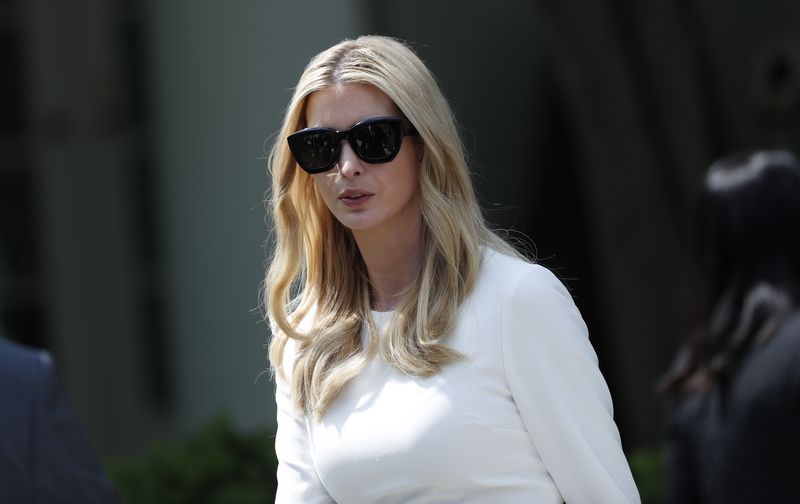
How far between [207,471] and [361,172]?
3.23m

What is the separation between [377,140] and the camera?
2.51 metres

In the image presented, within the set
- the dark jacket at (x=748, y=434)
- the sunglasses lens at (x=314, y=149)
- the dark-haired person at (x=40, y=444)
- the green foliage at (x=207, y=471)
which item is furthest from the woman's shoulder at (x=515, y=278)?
the green foliage at (x=207, y=471)

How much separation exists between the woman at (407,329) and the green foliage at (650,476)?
2822 millimetres

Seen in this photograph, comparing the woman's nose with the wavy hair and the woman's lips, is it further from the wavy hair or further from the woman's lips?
the wavy hair

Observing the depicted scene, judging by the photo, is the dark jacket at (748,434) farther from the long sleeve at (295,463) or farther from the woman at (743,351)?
Result: the long sleeve at (295,463)

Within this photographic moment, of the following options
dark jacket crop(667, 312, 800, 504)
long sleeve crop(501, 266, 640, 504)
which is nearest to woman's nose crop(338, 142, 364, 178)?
long sleeve crop(501, 266, 640, 504)

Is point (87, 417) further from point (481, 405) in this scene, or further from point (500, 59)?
point (481, 405)

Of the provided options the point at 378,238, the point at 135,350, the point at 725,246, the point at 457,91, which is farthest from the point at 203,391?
the point at 378,238

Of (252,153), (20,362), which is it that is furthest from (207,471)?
(20,362)

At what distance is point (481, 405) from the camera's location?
7.70 ft

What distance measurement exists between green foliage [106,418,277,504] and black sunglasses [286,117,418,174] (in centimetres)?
300

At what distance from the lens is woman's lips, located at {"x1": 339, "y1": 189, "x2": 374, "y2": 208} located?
2.56 metres

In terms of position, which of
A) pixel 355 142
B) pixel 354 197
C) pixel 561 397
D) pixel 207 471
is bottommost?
pixel 207 471

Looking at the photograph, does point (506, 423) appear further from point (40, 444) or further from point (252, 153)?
point (252, 153)
